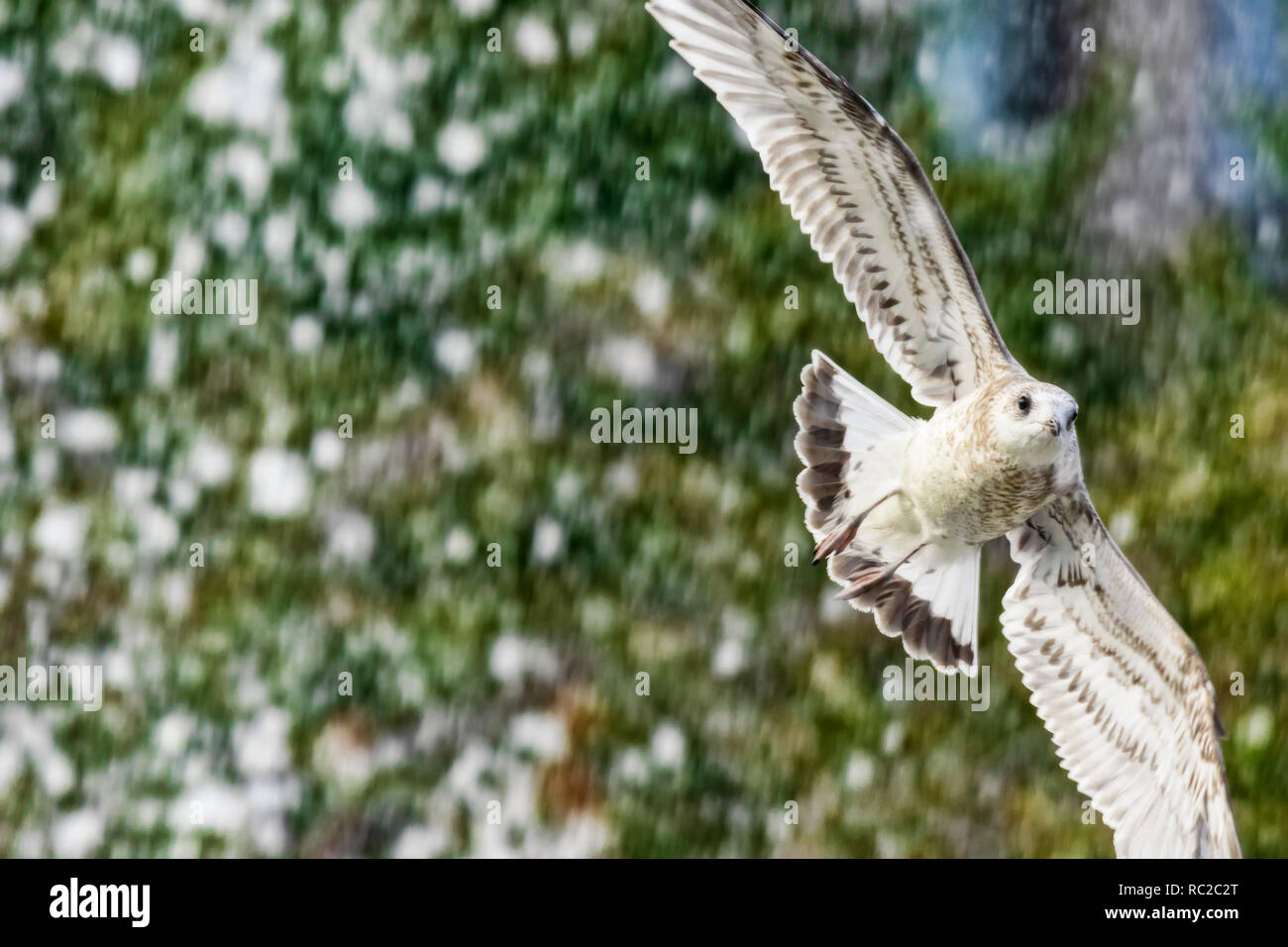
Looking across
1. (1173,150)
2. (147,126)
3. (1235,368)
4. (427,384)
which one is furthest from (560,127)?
(1235,368)

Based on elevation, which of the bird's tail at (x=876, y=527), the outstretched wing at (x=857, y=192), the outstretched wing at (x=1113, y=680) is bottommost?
the outstretched wing at (x=1113, y=680)

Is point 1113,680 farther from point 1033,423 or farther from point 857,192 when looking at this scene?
point 857,192

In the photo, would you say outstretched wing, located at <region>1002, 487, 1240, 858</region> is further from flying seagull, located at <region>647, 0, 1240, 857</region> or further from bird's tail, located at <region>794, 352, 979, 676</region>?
bird's tail, located at <region>794, 352, 979, 676</region>

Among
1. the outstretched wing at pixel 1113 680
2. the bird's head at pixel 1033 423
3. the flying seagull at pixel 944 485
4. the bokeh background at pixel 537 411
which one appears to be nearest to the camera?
the bird's head at pixel 1033 423

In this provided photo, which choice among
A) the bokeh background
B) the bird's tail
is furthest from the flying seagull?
the bokeh background

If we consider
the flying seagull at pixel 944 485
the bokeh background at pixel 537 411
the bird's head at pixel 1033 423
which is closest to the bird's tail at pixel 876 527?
the flying seagull at pixel 944 485

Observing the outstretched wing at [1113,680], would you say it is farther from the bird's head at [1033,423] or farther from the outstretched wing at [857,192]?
the outstretched wing at [857,192]

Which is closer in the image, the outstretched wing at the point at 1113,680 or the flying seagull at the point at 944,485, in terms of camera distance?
the flying seagull at the point at 944,485
